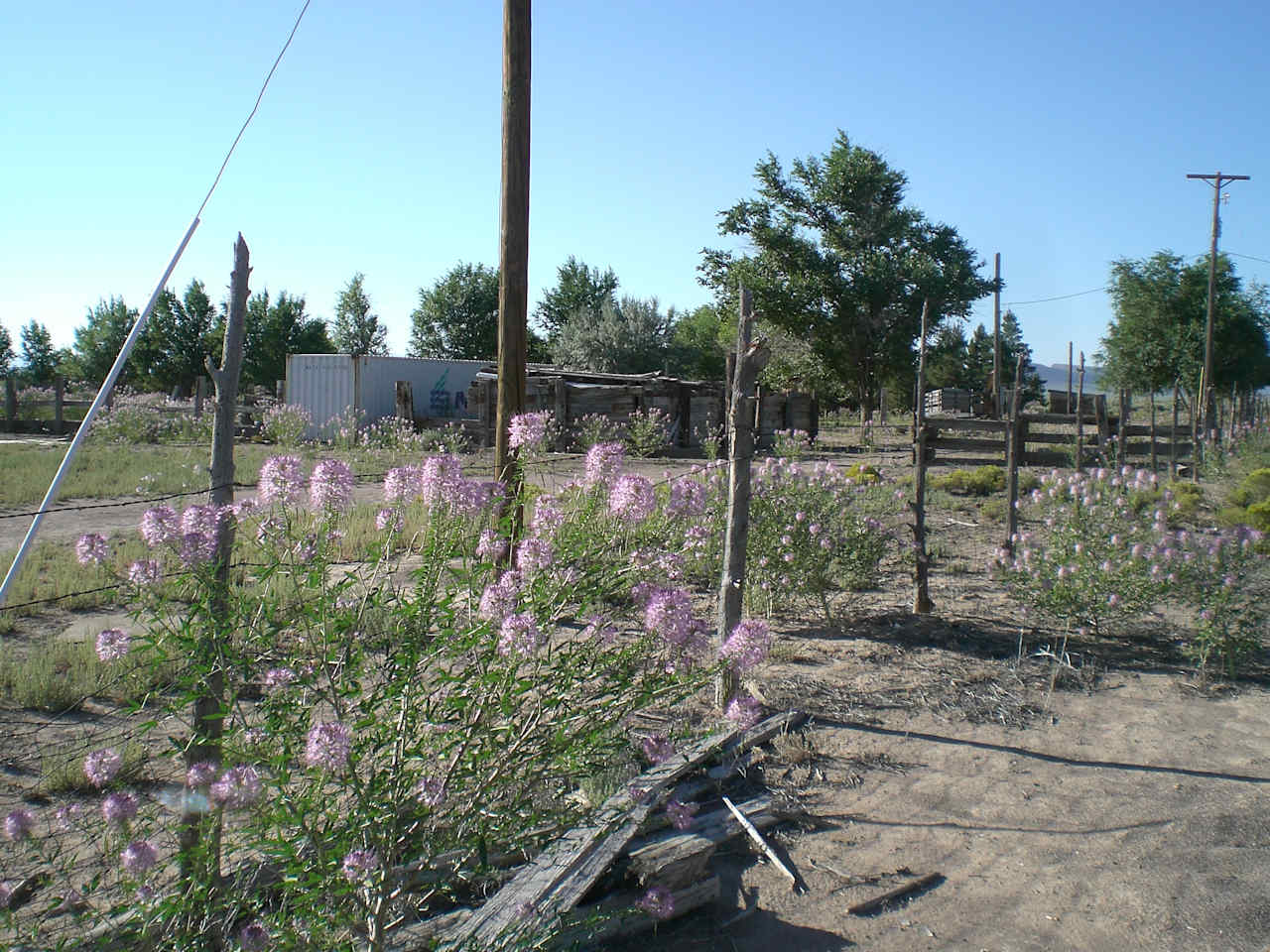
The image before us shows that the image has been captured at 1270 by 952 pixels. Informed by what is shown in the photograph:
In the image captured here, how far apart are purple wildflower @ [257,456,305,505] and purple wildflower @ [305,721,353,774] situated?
844 mm

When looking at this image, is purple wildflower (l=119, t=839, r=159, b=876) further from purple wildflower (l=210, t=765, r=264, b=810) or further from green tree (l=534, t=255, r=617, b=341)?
green tree (l=534, t=255, r=617, b=341)

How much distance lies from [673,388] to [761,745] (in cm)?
1922

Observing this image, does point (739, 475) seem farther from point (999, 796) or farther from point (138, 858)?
point (138, 858)

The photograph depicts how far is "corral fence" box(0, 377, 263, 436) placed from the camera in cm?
2430

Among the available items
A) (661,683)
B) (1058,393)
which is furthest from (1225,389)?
(661,683)

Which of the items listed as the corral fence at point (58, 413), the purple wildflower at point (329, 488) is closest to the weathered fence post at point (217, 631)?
the purple wildflower at point (329, 488)

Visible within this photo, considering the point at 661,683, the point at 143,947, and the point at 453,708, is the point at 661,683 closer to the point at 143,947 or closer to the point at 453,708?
the point at 453,708

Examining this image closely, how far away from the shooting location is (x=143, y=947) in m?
2.33

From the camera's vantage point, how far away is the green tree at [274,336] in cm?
4541

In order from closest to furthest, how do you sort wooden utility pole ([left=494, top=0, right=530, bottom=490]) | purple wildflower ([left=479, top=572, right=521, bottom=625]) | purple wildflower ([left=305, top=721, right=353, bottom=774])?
purple wildflower ([left=305, top=721, right=353, bottom=774]), purple wildflower ([left=479, top=572, right=521, bottom=625]), wooden utility pole ([left=494, top=0, right=530, bottom=490])

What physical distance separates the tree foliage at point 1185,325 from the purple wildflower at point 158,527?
4159cm

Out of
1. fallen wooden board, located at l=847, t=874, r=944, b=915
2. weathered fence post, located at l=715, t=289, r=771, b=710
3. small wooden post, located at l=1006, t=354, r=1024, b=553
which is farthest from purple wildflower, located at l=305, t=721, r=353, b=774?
small wooden post, located at l=1006, t=354, r=1024, b=553

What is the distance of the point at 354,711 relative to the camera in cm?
257

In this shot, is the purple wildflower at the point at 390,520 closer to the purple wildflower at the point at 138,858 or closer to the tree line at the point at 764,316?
the purple wildflower at the point at 138,858
